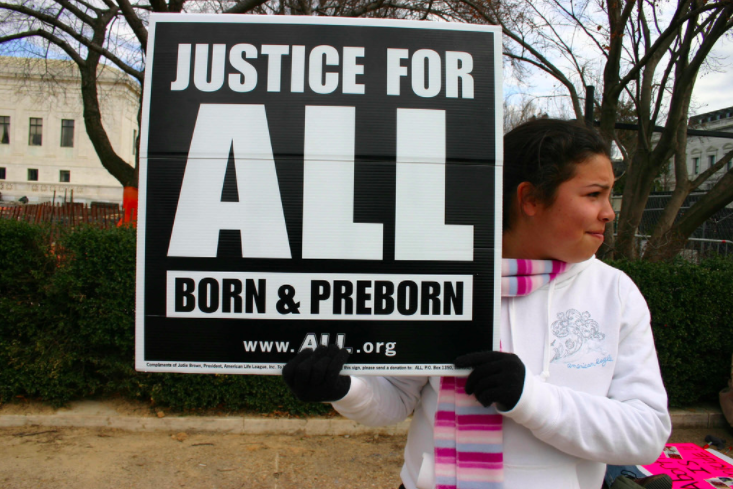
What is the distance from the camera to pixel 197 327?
1.46m

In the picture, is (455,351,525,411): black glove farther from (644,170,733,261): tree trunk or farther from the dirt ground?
(644,170,733,261): tree trunk

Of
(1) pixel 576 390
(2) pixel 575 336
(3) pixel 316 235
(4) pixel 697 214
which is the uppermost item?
(4) pixel 697 214

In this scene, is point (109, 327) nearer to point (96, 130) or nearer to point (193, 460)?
point (193, 460)

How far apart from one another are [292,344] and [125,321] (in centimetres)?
385

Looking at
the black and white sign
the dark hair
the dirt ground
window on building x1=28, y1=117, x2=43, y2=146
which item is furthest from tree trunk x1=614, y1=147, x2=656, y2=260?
window on building x1=28, y1=117, x2=43, y2=146

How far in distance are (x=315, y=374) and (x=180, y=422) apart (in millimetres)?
4067

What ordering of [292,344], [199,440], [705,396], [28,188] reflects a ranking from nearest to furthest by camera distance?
[292,344] → [199,440] → [705,396] → [28,188]

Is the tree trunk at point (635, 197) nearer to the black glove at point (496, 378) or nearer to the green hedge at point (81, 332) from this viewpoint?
the green hedge at point (81, 332)

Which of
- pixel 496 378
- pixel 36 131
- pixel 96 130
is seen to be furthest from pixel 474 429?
pixel 36 131

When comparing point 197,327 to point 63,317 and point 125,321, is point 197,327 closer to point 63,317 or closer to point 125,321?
point 125,321

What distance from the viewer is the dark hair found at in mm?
1485

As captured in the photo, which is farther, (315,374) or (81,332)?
(81,332)

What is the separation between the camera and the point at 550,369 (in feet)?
4.68

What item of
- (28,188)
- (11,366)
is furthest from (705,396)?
(28,188)
